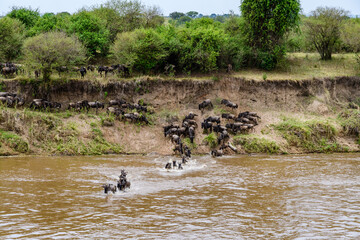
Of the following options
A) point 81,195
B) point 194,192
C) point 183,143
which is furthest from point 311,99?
point 81,195

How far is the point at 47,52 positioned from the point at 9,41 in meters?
8.23

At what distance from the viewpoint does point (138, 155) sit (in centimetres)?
2772

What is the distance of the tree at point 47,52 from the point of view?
1216 inches

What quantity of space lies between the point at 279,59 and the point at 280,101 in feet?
21.2

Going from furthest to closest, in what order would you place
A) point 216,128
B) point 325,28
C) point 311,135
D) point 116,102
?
1. point 325,28
2. point 116,102
3. point 311,135
4. point 216,128

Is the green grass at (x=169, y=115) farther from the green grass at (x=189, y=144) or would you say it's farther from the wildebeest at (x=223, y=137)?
the wildebeest at (x=223, y=137)

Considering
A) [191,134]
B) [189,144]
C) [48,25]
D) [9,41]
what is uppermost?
[48,25]

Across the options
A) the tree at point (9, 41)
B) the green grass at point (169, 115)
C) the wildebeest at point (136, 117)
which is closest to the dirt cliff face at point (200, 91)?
the green grass at point (169, 115)

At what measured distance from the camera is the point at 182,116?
3188cm

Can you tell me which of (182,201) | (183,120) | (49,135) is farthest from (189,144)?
(182,201)

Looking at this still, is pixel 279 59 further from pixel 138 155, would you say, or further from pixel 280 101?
pixel 138 155

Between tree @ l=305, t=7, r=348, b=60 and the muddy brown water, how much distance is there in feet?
80.0

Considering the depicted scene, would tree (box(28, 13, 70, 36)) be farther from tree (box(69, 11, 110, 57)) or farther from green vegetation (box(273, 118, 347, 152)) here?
green vegetation (box(273, 118, 347, 152))

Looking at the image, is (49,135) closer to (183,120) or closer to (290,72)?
A: (183,120)
